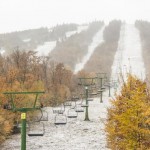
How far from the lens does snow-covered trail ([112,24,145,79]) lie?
329ft

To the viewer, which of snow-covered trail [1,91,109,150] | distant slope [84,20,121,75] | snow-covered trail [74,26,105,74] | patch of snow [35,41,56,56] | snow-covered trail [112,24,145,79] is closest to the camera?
snow-covered trail [1,91,109,150]

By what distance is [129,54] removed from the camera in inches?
4968

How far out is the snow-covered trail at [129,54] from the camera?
100 metres

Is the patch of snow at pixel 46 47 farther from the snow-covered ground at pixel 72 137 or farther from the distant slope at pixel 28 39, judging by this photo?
the snow-covered ground at pixel 72 137

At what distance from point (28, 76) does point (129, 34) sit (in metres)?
122

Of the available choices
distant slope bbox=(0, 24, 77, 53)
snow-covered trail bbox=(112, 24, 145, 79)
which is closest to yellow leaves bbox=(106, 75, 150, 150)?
snow-covered trail bbox=(112, 24, 145, 79)

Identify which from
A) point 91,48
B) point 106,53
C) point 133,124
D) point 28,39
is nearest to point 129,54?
point 106,53

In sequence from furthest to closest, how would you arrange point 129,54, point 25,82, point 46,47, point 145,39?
point 46,47 < point 145,39 < point 129,54 < point 25,82

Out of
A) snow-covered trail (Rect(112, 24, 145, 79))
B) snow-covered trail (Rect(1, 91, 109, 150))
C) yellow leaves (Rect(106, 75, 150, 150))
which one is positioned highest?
snow-covered trail (Rect(112, 24, 145, 79))

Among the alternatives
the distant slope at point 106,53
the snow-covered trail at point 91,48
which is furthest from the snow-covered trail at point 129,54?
the snow-covered trail at point 91,48

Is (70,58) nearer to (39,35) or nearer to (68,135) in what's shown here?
(39,35)

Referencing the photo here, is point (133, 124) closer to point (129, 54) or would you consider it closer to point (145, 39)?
point (129, 54)

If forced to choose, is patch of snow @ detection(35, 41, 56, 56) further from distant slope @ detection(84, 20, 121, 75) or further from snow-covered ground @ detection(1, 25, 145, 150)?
snow-covered ground @ detection(1, 25, 145, 150)

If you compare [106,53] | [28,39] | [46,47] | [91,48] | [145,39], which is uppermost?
[28,39]
